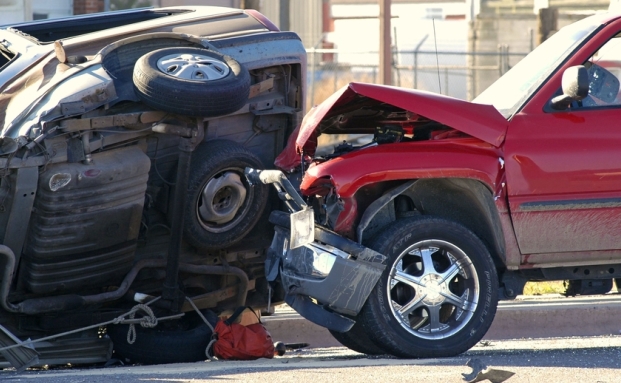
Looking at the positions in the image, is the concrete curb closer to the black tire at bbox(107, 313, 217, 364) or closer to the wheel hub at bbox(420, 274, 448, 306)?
the black tire at bbox(107, 313, 217, 364)

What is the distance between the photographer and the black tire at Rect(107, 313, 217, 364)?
20.8ft

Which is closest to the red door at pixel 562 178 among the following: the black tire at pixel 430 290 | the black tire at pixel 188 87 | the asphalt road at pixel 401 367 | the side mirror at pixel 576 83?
the side mirror at pixel 576 83

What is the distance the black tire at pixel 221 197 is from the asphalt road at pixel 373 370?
39.4 inches

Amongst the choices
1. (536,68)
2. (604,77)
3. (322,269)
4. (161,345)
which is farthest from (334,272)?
(604,77)

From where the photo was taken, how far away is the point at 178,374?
16.9 feet

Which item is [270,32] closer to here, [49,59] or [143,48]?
[143,48]

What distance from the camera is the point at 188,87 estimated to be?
5.95 meters

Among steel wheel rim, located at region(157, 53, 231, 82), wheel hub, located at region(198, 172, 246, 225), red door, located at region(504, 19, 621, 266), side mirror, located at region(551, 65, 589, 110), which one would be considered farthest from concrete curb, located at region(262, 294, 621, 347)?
side mirror, located at region(551, 65, 589, 110)

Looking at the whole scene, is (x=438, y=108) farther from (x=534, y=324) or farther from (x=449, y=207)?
(x=534, y=324)

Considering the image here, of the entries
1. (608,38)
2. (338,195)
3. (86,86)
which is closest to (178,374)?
(338,195)

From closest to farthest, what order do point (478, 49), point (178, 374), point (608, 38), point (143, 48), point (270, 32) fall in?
point (178, 374) < point (608, 38) < point (143, 48) < point (270, 32) < point (478, 49)

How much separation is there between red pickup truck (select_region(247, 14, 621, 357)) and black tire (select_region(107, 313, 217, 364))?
2.65 ft

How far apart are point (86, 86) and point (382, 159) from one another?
190cm

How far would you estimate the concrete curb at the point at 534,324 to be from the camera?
25.0 ft
